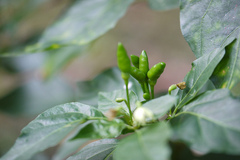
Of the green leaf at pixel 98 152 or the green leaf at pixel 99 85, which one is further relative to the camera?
the green leaf at pixel 99 85

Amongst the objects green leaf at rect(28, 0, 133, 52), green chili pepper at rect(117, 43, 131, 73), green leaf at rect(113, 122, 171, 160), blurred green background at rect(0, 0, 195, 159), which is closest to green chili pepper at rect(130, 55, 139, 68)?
green chili pepper at rect(117, 43, 131, 73)

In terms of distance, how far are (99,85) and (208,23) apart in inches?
18.7

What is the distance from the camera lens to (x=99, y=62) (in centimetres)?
325

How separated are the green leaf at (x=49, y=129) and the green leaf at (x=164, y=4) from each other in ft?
2.10

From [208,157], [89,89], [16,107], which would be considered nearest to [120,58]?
[208,157]

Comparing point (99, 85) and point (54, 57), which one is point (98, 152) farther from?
point (54, 57)

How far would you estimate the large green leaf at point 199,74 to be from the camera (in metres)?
0.53

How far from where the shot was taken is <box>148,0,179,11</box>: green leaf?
3.41 ft

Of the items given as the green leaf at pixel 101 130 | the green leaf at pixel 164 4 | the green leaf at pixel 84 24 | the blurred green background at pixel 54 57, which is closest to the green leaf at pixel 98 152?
the green leaf at pixel 101 130

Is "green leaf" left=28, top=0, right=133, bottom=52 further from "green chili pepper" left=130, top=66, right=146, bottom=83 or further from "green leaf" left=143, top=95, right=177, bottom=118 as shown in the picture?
"green leaf" left=143, top=95, right=177, bottom=118

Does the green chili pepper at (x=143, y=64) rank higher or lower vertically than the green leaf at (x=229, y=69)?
higher

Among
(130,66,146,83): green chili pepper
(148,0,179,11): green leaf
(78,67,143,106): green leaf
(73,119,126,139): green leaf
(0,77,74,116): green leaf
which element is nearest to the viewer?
(73,119,126,139): green leaf

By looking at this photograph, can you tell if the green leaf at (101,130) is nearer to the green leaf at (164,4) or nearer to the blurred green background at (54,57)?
the green leaf at (164,4)

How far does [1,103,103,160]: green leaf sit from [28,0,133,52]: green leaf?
1.56 ft
